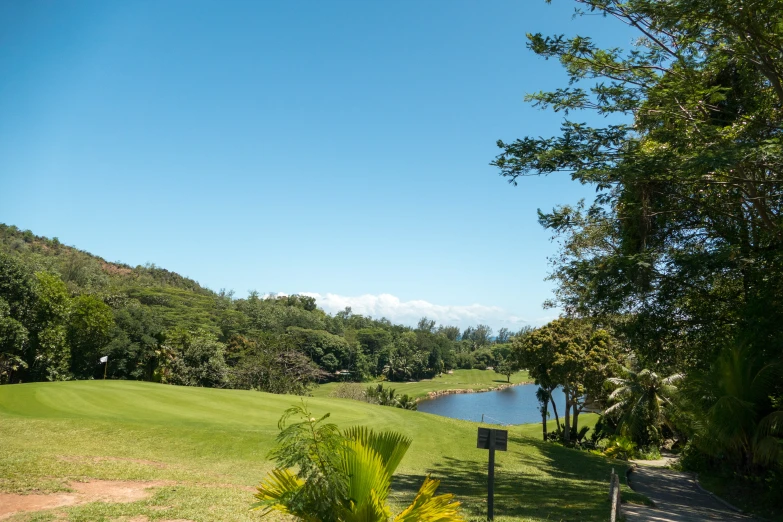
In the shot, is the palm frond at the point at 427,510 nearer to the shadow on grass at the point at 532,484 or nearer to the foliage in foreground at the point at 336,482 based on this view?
the foliage in foreground at the point at 336,482

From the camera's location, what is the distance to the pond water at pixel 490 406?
179ft

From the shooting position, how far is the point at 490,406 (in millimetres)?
65688

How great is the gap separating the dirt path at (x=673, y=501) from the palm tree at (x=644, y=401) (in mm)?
7549

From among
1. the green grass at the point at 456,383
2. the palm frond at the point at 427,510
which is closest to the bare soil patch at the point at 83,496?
the palm frond at the point at 427,510

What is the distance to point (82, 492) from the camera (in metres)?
8.13

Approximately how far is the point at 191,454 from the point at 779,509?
1402 cm

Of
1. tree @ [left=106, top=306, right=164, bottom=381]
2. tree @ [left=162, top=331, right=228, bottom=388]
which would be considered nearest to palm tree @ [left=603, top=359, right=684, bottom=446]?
tree @ [left=162, top=331, right=228, bottom=388]

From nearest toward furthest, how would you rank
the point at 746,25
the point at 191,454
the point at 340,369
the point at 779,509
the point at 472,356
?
the point at 746,25 → the point at 779,509 → the point at 191,454 → the point at 340,369 → the point at 472,356

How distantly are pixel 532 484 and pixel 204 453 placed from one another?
8.89 metres

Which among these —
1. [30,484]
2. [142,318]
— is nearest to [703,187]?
[30,484]

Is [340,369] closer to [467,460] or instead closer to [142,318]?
[142,318]

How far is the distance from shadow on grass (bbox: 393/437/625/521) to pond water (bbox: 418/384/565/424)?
31109mm

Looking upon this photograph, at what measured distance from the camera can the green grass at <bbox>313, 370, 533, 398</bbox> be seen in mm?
76562

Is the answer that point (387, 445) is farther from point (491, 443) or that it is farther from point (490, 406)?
point (490, 406)
